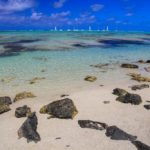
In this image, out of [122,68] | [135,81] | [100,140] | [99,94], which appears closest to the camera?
[100,140]

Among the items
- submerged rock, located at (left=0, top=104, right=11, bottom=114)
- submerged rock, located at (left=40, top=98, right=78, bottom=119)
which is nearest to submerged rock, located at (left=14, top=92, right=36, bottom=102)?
submerged rock, located at (left=0, top=104, right=11, bottom=114)

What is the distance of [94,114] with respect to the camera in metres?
10.0

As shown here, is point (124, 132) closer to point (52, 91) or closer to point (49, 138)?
point (49, 138)

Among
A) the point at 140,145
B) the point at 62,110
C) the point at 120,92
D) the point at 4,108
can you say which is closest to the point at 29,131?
the point at 62,110

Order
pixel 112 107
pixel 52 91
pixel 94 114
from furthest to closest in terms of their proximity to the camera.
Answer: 1. pixel 52 91
2. pixel 112 107
3. pixel 94 114

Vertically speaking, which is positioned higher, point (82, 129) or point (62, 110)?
point (62, 110)

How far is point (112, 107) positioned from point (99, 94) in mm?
1938

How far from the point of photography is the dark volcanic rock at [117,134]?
26.2 ft

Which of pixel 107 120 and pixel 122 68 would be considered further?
pixel 122 68

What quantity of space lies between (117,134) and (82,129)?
124 centimetres

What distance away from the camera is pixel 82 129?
343 inches

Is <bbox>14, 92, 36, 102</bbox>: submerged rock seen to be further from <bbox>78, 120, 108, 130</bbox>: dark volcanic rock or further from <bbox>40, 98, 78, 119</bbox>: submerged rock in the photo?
<bbox>78, 120, 108, 130</bbox>: dark volcanic rock

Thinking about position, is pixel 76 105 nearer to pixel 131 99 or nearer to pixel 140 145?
pixel 131 99

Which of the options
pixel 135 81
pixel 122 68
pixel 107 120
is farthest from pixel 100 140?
pixel 122 68
